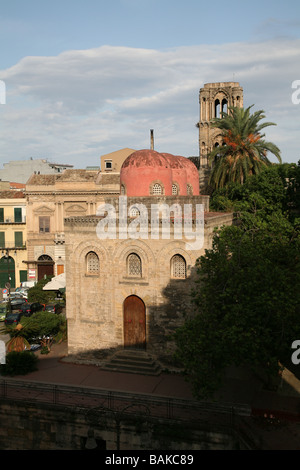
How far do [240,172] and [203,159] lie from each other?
15.1m

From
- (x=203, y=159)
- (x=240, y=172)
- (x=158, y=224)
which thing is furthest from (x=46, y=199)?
(x=158, y=224)

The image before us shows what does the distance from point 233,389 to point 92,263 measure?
903cm

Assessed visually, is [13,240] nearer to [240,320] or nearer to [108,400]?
[108,400]

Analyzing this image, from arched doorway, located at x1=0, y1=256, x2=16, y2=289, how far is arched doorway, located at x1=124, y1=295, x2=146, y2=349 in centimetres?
2764

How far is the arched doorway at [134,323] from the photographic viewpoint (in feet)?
69.1

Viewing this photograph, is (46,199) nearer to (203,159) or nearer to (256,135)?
(203,159)

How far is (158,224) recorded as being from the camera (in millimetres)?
20453

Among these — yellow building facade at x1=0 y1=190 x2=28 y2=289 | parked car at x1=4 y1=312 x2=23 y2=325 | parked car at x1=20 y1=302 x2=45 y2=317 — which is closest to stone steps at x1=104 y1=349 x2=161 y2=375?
parked car at x1=4 y1=312 x2=23 y2=325

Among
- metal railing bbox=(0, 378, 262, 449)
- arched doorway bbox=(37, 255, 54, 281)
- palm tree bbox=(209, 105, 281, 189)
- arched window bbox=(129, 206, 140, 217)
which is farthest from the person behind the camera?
arched doorway bbox=(37, 255, 54, 281)

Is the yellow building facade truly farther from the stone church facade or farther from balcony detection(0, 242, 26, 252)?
the stone church facade

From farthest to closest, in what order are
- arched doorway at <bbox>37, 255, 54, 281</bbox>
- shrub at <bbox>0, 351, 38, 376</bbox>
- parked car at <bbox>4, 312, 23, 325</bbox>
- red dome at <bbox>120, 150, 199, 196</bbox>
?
arched doorway at <bbox>37, 255, 54, 281</bbox>
parked car at <bbox>4, 312, 23, 325</bbox>
red dome at <bbox>120, 150, 199, 196</bbox>
shrub at <bbox>0, 351, 38, 376</bbox>

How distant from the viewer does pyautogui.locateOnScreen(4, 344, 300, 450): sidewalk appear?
14680 millimetres

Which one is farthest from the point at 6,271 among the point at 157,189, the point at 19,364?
the point at 157,189

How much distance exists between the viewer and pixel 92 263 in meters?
21.8
